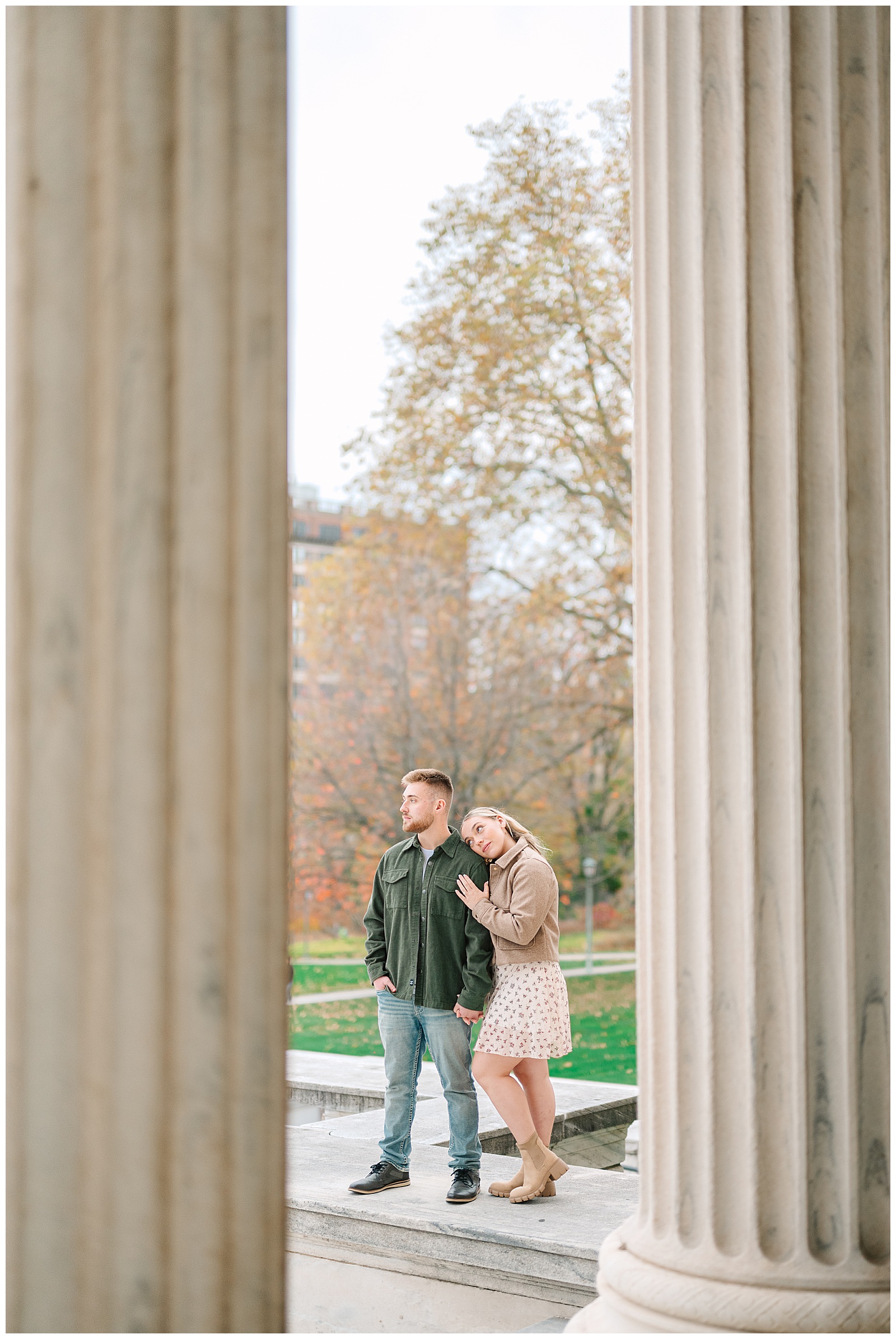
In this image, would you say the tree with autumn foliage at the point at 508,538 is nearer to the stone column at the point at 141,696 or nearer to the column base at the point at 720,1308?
the column base at the point at 720,1308

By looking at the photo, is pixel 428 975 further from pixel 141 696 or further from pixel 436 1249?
pixel 141 696

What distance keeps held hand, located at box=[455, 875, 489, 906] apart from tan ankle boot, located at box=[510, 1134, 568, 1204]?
4.43 feet

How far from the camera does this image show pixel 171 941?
2113mm

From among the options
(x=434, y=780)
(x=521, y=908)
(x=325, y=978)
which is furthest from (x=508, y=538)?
(x=521, y=908)

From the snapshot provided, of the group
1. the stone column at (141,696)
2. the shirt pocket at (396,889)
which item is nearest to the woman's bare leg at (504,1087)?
the shirt pocket at (396,889)

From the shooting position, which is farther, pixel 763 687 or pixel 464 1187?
pixel 464 1187

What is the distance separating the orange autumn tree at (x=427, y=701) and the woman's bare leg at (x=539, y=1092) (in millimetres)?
14103

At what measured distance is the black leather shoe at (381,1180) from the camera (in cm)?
713

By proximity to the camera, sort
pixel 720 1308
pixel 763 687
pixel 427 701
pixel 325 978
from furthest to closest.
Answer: pixel 325 978 → pixel 427 701 → pixel 763 687 → pixel 720 1308

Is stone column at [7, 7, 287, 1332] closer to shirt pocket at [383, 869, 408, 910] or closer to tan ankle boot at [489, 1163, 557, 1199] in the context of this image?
shirt pocket at [383, 869, 408, 910]

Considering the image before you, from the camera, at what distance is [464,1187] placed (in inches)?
274

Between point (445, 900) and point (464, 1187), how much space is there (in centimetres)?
158

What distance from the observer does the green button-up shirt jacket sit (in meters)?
7.00

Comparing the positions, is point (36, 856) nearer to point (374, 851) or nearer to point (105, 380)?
point (105, 380)
